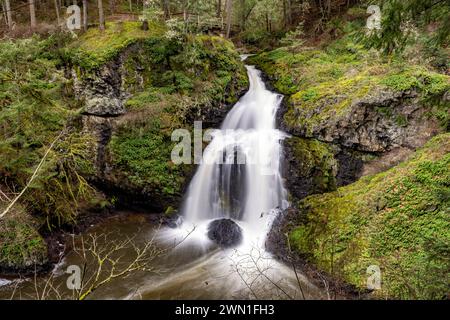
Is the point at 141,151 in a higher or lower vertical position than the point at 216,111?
lower

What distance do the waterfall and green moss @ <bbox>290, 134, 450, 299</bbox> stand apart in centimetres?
190

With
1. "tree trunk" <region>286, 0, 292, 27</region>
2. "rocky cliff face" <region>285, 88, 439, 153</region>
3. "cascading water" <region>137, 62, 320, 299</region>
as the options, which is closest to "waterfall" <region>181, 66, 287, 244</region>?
"cascading water" <region>137, 62, 320, 299</region>

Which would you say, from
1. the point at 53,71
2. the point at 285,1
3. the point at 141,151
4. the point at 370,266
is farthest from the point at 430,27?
the point at 53,71

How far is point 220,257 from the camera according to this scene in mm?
10008

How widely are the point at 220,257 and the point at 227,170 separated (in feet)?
12.1

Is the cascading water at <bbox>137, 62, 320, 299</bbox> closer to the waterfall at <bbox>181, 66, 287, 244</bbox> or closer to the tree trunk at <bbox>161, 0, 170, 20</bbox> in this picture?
the waterfall at <bbox>181, 66, 287, 244</bbox>

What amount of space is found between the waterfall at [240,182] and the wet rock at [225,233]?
550 mm

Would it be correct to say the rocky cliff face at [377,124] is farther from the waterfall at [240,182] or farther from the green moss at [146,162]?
the green moss at [146,162]

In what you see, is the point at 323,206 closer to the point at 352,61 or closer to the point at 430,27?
the point at 352,61

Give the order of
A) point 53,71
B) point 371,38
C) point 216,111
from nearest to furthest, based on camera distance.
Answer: point 371,38 → point 53,71 → point 216,111

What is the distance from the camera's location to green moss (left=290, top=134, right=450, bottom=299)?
794cm

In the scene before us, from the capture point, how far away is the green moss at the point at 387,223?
7938 millimetres

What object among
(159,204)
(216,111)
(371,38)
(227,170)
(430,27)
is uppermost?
(430,27)

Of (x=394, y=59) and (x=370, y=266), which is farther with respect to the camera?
(x=394, y=59)
